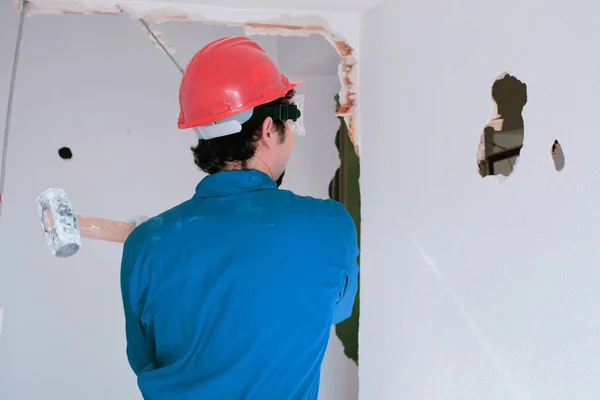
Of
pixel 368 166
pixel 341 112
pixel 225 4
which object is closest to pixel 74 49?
pixel 225 4

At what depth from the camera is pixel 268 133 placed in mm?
1125

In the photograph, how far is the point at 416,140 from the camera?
141 centimetres

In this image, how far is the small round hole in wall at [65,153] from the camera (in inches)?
97.2

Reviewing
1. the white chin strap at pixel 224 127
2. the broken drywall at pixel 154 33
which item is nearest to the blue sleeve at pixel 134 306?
the white chin strap at pixel 224 127

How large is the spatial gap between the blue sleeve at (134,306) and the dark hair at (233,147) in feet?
0.81

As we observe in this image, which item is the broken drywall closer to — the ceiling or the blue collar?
the ceiling

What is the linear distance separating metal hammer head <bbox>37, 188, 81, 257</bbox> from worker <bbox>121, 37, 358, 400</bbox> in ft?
0.66

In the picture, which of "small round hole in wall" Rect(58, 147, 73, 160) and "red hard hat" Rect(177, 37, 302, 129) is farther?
"small round hole in wall" Rect(58, 147, 73, 160)

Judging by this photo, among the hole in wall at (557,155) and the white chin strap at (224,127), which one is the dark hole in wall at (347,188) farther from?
the hole in wall at (557,155)

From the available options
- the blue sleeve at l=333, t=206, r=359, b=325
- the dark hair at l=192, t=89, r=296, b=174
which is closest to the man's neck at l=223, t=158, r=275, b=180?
the dark hair at l=192, t=89, r=296, b=174

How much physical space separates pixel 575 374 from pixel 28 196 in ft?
7.90

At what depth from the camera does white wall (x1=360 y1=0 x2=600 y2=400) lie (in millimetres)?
814

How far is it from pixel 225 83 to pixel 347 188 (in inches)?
67.1

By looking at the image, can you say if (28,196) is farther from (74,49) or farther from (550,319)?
(550,319)
